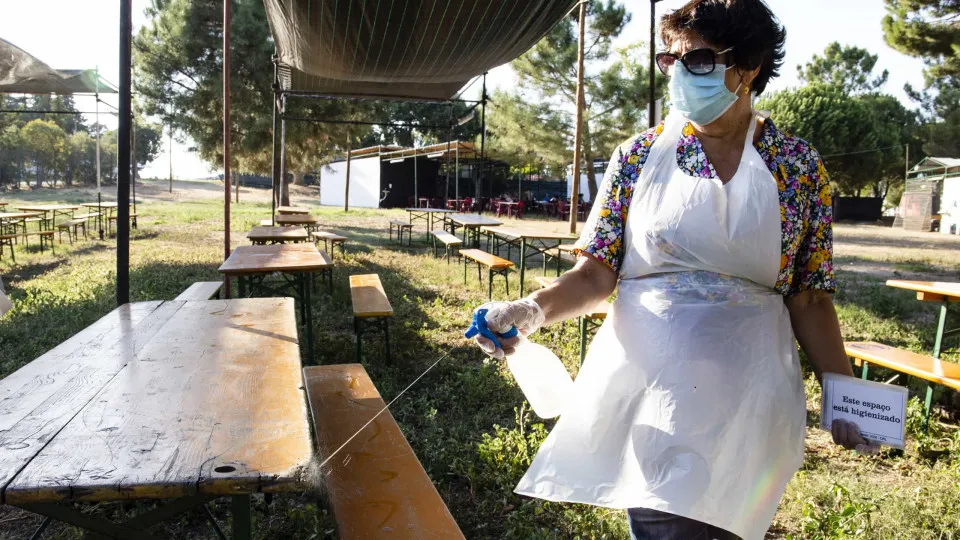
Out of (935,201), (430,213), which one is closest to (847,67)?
(935,201)

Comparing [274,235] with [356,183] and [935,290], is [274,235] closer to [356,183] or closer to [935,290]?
[935,290]

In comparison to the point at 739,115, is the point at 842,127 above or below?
above

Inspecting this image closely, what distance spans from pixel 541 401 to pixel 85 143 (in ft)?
193

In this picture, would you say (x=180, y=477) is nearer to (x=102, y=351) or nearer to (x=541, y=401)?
(x=541, y=401)

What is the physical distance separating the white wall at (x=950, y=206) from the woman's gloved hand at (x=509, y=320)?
83.3 feet

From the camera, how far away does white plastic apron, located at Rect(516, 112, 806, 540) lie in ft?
3.99

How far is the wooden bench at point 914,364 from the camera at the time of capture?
11.1 feet

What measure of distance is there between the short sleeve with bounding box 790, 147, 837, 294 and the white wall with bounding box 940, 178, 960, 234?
81.8ft

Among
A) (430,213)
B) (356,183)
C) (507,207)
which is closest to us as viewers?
(430,213)

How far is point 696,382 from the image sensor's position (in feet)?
4.03

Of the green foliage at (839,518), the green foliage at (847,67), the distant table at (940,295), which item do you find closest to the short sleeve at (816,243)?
the green foliage at (839,518)

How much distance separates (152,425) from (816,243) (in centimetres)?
155

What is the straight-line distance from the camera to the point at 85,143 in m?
50.0

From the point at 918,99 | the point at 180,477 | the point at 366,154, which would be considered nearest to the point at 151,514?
the point at 180,477
